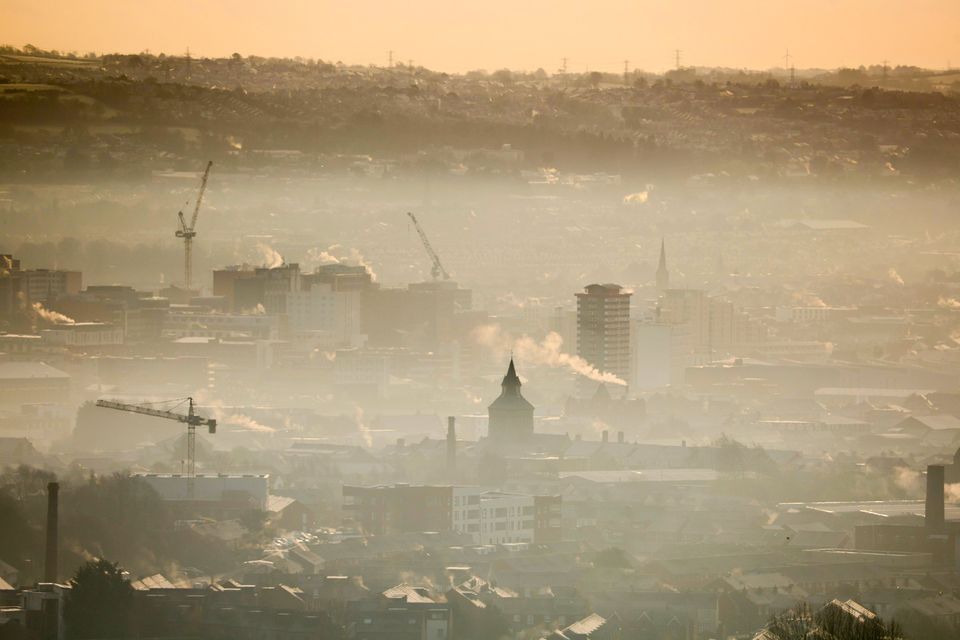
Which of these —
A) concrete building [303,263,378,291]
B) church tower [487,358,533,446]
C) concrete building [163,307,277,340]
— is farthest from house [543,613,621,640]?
concrete building [303,263,378,291]

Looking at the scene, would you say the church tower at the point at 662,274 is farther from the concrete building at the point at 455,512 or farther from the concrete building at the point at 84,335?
the concrete building at the point at 455,512

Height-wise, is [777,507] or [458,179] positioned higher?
[458,179]

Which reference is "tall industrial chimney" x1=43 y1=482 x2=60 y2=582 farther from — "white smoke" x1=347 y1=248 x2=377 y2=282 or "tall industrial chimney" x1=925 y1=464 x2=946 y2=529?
"white smoke" x1=347 y1=248 x2=377 y2=282

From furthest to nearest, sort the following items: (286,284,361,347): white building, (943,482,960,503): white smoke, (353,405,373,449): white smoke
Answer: (286,284,361,347): white building, (353,405,373,449): white smoke, (943,482,960,503): white smoke

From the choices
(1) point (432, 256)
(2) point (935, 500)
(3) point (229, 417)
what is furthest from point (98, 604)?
(1) point (432, 256)

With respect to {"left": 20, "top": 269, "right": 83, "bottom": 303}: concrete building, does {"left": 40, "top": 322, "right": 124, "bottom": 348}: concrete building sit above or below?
below

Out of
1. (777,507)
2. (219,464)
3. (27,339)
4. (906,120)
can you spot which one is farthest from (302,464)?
(906,120)

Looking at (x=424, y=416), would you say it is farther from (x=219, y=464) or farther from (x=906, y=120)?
(x=906, y=120)
